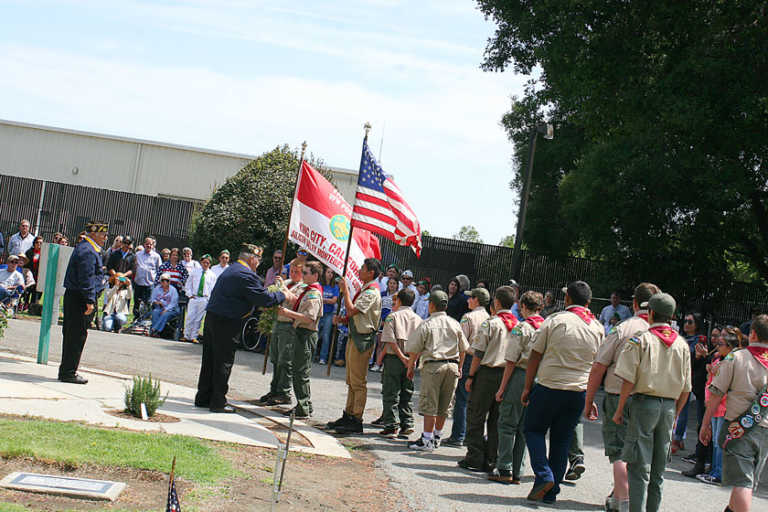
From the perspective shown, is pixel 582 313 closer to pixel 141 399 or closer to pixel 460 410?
pixel 460 410

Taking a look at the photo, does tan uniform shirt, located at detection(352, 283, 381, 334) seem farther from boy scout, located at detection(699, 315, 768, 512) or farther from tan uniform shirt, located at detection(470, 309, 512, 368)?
boy scout, located at detection(699, 315, 768, 512)

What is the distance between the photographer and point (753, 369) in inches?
277

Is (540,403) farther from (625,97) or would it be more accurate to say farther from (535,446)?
(625,97)

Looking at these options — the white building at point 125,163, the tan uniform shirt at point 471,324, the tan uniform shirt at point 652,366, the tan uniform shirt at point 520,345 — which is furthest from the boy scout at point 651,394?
the white building at point 125,163

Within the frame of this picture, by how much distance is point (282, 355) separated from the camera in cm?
1026

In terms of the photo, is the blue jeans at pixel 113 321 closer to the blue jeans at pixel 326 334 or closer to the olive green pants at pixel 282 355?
the blue jeans at pixel 326 334

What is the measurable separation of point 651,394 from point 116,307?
13155 millimetres

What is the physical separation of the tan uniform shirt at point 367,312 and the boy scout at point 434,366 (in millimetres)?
648

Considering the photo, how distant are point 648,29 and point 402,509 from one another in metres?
13.5

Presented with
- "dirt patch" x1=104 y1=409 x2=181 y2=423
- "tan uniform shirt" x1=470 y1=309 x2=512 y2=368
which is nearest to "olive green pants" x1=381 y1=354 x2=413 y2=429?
"tan uniform shirt" x1=470 y1=309 x2=512 y2=368

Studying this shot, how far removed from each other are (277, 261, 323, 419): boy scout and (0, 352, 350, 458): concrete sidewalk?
344 millimetres

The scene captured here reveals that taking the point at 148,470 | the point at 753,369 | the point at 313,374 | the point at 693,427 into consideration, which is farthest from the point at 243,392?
the point at 693,427

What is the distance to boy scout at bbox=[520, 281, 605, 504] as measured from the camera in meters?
7.28

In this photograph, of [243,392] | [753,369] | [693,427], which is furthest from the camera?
[693,427]
